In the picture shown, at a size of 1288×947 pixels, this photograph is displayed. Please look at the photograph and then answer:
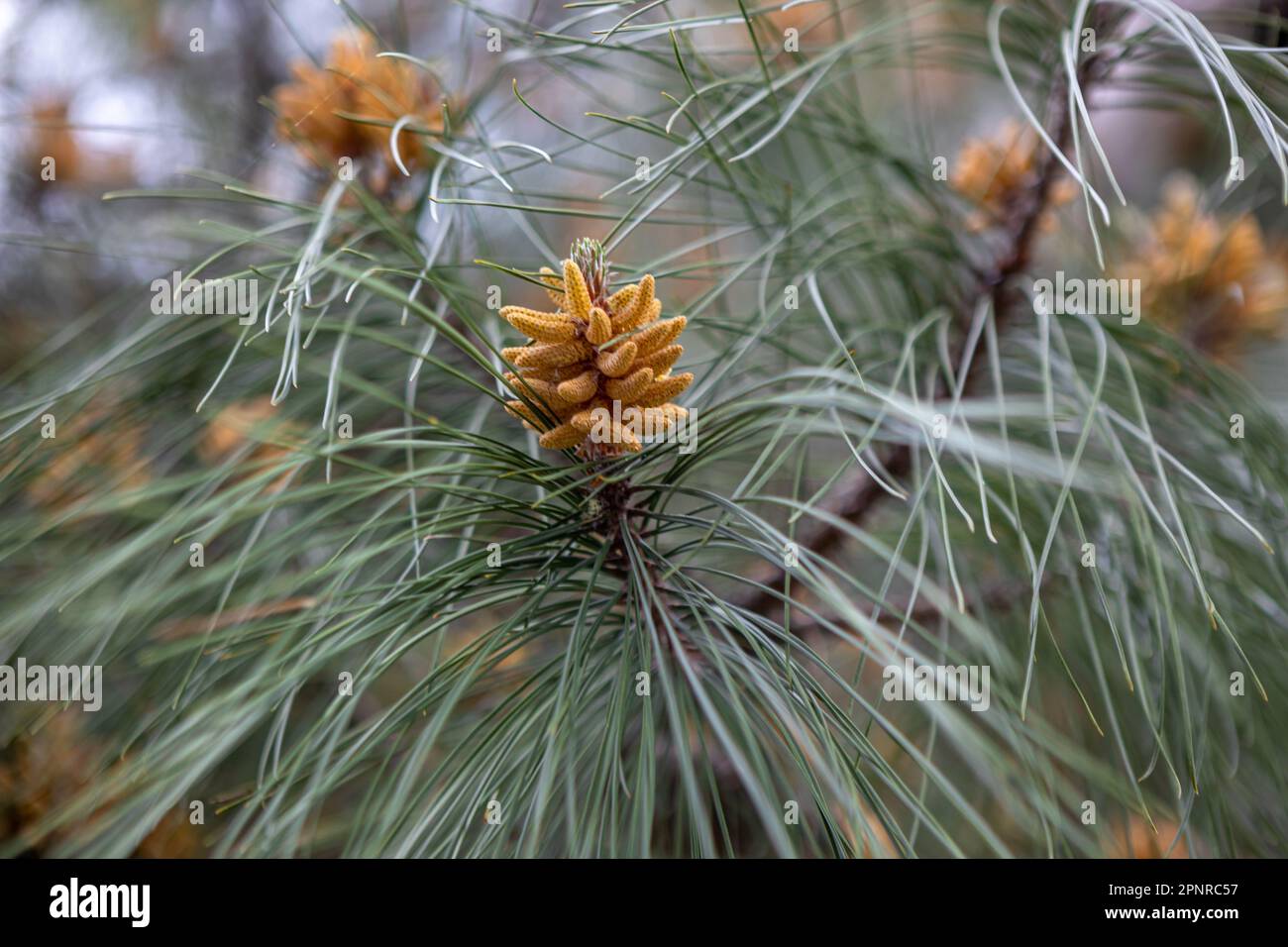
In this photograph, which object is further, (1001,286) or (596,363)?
(1001,286)

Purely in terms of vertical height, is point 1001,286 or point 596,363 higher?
point 1001,286

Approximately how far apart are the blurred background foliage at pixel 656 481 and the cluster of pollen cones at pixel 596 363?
0.07ft

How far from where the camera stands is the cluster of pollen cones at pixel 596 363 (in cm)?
35

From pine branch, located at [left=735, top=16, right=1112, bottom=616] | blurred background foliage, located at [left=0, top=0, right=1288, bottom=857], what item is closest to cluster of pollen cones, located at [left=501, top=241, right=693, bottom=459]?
blurred background foliage, located at [left=0, top=0, right=1288, bottom=857]

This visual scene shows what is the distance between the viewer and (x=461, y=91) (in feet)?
1.85

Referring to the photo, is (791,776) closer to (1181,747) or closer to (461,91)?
(1181,747)

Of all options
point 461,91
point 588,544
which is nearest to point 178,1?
point 461,91

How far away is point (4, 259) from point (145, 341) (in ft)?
1.63

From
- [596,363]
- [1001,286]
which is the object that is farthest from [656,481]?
[1001,286]

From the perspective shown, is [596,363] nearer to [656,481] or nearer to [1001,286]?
[656,481]

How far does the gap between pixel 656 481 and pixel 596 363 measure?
0.25ft

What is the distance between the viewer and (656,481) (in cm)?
41

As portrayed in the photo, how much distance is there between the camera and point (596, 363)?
362 millimetres
